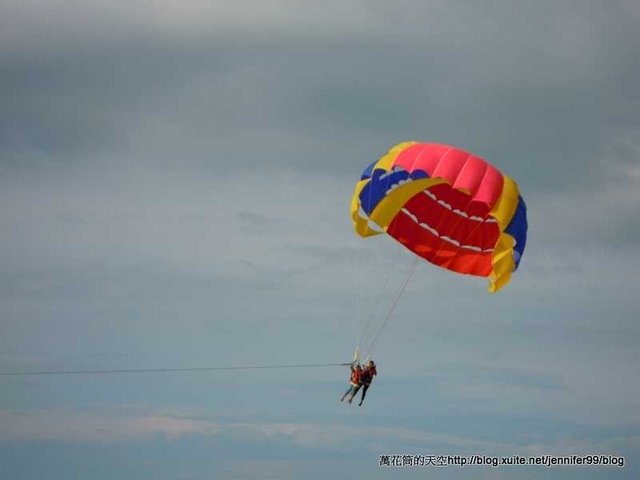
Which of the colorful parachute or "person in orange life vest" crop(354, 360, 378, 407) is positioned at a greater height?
the colorful parachute

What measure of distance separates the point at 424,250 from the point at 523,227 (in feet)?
16.7

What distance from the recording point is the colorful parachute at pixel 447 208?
48469mm

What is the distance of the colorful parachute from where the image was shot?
48.5 m

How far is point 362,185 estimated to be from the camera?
51188 mm

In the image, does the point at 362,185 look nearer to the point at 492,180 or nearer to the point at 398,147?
the point at 398,147

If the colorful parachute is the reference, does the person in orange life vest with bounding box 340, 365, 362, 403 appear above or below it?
below

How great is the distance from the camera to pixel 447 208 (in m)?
52.5

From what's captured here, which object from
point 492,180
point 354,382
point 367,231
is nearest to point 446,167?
point 492,180

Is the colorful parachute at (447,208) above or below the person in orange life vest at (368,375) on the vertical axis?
above

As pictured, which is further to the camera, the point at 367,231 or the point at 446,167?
the point at 367,231

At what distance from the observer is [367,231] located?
2041 inches

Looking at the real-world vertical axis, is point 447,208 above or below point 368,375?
above

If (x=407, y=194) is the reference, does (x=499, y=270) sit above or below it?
below

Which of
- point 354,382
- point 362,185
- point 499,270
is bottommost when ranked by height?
point 354,382
